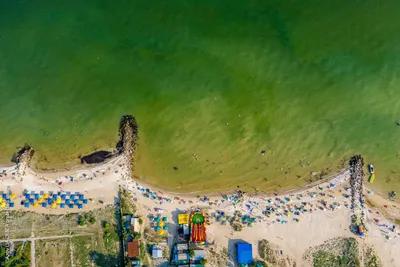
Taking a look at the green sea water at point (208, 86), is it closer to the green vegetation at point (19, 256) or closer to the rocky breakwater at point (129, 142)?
the rocky breakwater at point (129, 142)

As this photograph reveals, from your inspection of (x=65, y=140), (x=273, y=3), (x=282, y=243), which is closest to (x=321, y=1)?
(x=273, y=3)

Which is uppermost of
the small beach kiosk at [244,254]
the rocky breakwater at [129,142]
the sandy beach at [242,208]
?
the rocky breakwater at [129,142]

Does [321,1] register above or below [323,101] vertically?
above

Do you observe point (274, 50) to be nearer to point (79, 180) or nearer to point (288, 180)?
point (288, 180)

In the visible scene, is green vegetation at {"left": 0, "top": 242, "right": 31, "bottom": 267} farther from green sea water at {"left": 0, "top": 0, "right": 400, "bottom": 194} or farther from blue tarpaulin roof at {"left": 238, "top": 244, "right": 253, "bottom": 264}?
blue tarpaulin roof at {"left": 238, "top": 244, "right": 253, "bottom": 264}

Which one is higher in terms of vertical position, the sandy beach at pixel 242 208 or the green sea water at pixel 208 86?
the green sea water at pixel 208 86

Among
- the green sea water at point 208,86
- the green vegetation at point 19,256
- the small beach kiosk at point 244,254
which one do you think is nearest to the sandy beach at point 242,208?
the small beach kiosk at point 244,254
